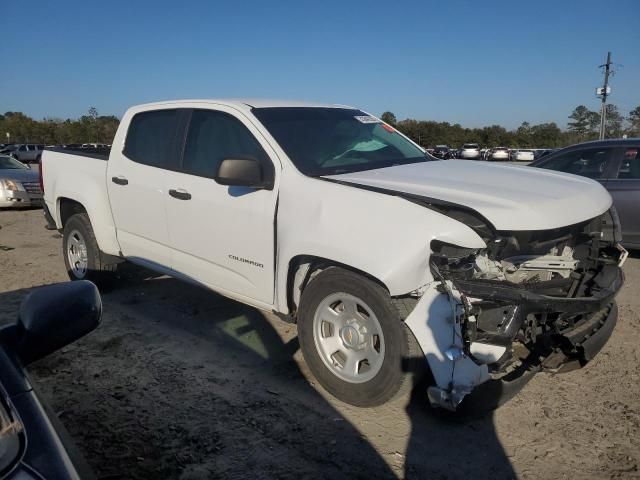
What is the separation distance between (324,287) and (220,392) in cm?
99

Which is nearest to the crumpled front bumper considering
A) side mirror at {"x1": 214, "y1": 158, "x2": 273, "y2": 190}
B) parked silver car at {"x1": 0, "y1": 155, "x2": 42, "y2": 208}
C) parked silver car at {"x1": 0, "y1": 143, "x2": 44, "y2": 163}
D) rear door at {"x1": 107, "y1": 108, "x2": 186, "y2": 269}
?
side mirror at {"x1": 214, "y1": 158, "x2": 273, "y2": 190}

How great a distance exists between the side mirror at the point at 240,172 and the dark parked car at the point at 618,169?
16.8ft

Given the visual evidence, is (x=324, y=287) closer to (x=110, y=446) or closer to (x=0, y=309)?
(x=110, y=446)

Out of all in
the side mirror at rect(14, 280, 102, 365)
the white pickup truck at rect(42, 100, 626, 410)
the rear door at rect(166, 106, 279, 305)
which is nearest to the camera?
the side mirror at rect(14, 280, 102, 365)

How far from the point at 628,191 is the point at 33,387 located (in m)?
6.97

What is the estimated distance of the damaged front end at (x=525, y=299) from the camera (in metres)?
2.77

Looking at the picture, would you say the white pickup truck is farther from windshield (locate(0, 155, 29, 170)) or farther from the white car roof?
windshield (locate(0, 155, 29, 170))

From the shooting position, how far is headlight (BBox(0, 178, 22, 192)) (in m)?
12.2

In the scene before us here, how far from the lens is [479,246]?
9.25ft

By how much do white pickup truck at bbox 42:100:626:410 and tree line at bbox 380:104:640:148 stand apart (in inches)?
2228

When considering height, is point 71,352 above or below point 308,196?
below

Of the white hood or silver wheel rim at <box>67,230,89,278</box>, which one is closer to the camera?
the white hood

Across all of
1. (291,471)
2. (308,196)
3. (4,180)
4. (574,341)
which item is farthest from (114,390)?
(4,180)

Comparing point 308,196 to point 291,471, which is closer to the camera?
point 291,471
